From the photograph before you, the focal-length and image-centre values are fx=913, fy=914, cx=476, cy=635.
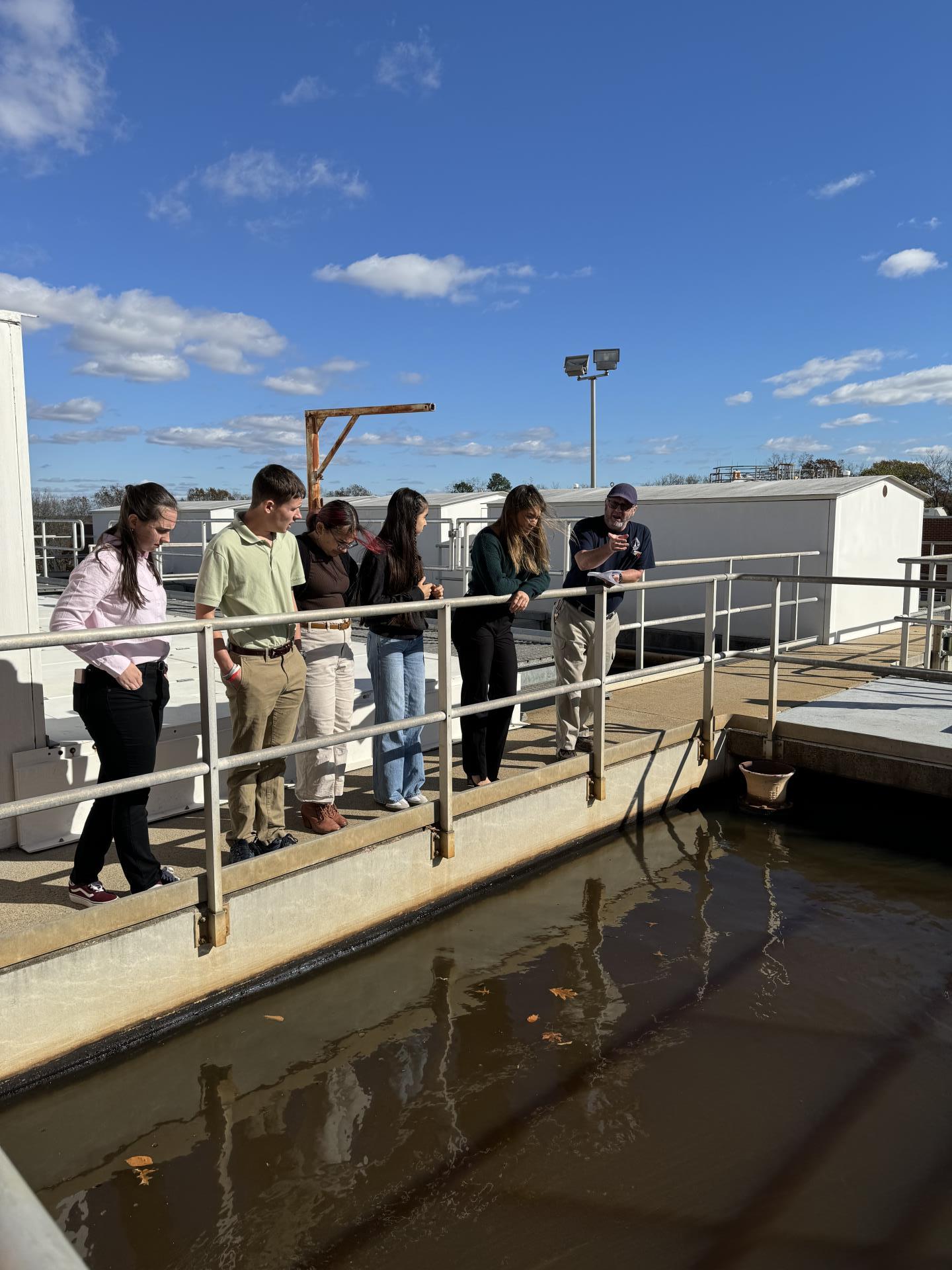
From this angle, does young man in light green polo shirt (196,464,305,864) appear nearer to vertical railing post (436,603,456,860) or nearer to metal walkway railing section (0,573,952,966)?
metal walkway railing section (0,573,952,966)

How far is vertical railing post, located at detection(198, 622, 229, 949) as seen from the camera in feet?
10.5

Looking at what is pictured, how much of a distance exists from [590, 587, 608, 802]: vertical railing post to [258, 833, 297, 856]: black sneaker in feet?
6.03

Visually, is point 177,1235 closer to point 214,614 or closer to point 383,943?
point 383,943

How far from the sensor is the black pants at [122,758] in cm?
326

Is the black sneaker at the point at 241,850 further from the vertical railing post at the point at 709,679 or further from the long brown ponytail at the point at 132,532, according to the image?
the vertical railing post at the point at 709,679

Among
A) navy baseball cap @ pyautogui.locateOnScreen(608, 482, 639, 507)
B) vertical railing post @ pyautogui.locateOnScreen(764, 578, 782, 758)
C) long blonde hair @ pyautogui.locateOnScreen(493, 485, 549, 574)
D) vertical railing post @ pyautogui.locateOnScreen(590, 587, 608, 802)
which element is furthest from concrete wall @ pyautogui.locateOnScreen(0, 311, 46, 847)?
vertical railing post @ pyautogui.locateOnScreen(764, 578, 782, 758)

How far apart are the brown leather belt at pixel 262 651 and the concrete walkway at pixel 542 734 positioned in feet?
3.04

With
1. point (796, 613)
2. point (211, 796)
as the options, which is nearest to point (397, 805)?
point (211, 796)

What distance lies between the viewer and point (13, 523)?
12.4 ft

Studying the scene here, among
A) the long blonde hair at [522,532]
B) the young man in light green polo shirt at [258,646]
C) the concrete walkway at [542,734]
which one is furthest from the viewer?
the long blonde hair at [522,532]

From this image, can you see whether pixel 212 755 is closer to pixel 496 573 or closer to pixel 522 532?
pixel 496 573

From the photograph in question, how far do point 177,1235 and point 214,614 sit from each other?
2.19 metres

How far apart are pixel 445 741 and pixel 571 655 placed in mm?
1480

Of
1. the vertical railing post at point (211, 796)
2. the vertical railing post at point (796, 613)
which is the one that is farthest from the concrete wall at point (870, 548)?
the vertical railing post at point (211, 796)
